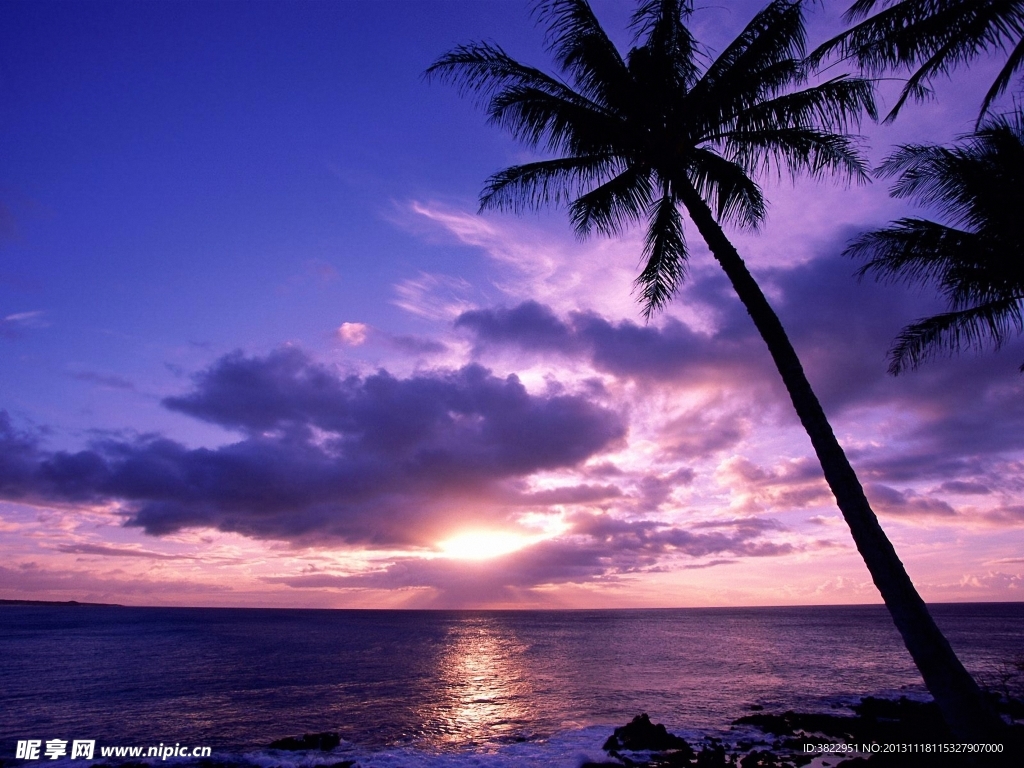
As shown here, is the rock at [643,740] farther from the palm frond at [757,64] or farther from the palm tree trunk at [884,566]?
the palm frond at [757,64]

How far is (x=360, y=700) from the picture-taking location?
2977cm

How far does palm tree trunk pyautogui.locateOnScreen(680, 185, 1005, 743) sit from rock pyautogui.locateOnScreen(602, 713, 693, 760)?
14387mm

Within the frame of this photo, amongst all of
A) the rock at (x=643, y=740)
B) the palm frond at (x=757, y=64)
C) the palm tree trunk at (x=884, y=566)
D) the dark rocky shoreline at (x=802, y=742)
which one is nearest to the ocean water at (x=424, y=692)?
the rock at (x=643, y=740)

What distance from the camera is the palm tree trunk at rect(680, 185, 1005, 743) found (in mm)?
5594

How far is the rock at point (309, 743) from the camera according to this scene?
19.5 metres

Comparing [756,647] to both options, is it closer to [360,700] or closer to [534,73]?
[360,700]

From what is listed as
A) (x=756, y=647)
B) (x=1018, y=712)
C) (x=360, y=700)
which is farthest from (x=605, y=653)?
(x=1018, y=712)

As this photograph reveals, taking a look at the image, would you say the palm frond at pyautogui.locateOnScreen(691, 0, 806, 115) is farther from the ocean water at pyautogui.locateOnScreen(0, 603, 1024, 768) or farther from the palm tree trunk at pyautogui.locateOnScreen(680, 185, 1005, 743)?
the ocean water at pyautogui.locateOnScreen(0, 603, 1024, 768)

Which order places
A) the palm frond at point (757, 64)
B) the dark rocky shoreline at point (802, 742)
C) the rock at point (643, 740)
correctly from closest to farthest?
the palm frond at point (757, 64) → the dark rocky shoreline at point (802, 742) → the rock at point (643, 740)

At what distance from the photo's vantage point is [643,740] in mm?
18578

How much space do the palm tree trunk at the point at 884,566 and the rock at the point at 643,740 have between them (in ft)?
47.2

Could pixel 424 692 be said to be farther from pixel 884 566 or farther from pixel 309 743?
pixel 884 566

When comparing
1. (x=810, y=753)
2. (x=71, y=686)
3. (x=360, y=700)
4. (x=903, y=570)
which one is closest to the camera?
(x=903, y=570)

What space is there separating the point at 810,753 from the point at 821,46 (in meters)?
18.9
